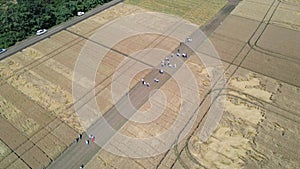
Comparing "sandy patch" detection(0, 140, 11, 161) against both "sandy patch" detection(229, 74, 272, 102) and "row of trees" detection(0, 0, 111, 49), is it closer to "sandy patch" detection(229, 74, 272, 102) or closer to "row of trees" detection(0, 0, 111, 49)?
"row of trees" detection(0, 0, 111, 49)

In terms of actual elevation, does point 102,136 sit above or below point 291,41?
below

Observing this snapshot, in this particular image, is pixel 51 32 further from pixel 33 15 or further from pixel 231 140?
pixel 231 140

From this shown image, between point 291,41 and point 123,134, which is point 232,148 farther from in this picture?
point 291,41

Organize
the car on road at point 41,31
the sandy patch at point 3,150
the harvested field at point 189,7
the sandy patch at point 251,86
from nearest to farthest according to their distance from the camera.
A: the sandy patch at point 3,150 < the sandy patch at point 251,86 < the car on road at point 41,31 < the harvested field at point 189,7

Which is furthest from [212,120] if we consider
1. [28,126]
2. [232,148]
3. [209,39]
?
[28,126]

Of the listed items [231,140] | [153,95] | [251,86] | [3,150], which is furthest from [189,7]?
[3,150]

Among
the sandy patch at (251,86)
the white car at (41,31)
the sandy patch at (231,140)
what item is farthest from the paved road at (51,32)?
the sandy patch at (231,140)

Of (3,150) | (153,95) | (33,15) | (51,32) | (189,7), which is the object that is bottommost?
(3,150)

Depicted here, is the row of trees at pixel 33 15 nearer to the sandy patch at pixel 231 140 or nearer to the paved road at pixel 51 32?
the paved road at pixel 51 32
